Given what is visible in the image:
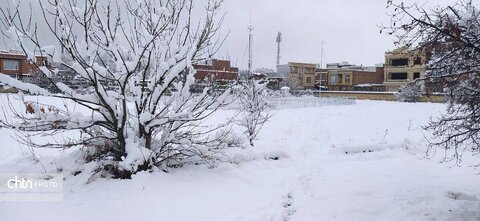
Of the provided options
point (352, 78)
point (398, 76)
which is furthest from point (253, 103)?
point (352, 78)

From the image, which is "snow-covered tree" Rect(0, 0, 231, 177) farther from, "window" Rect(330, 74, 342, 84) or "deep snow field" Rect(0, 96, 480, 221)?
"window" Rect(330, 74, 342, 84)

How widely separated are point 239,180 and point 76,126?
2932mm

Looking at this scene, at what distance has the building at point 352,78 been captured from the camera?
63.5 metres

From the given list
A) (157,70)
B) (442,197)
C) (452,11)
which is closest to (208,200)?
(157,70)

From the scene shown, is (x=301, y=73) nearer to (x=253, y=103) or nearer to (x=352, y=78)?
(x=352, y=78)

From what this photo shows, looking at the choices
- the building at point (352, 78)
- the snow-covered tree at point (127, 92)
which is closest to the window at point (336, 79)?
the building at point (352, 78)

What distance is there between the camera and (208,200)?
5461 millimetres

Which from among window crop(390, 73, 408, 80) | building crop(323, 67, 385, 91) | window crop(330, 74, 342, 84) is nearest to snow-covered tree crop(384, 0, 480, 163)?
window crop(390, 73, 408, 80)

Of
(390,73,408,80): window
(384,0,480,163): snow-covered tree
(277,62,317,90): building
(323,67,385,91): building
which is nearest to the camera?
(384,0,480,163): snow-covered tree
